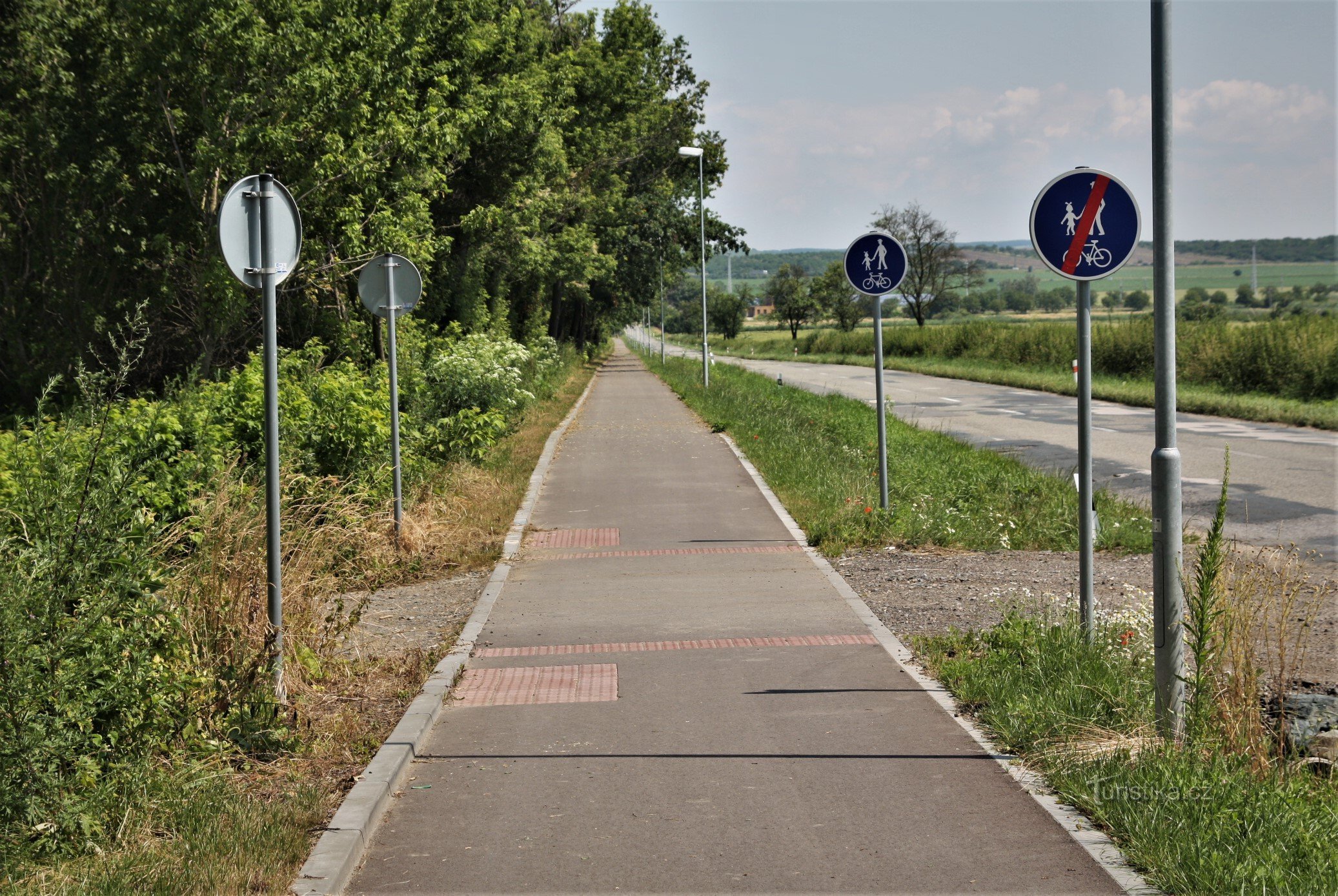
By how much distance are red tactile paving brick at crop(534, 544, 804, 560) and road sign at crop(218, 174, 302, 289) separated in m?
5.45

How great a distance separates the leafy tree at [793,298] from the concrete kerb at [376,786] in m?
97.2

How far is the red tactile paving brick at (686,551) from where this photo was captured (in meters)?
11.3

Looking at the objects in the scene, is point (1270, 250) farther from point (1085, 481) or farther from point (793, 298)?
point (1085, 481)

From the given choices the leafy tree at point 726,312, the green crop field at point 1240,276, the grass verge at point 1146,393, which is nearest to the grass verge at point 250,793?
the grass verge at point 1146,393

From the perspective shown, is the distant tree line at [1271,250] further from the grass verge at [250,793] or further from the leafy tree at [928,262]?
the grass verge at [250,793]

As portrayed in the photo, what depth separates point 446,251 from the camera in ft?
86.6

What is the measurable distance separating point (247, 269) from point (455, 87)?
61.4ft

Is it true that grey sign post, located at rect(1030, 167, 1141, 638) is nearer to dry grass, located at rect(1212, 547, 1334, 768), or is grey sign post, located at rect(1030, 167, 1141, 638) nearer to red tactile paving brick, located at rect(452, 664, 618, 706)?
dry grass, located at rect(1212, 547, 1334, 768)

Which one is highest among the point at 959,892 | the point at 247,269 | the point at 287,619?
the point at 247,269

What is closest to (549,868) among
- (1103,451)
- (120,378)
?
(120,378)

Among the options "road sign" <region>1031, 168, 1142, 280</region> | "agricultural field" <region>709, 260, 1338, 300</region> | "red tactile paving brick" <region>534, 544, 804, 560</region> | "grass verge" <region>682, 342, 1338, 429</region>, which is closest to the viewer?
"road sign" <region>1031, 168, 1142, 280</region>

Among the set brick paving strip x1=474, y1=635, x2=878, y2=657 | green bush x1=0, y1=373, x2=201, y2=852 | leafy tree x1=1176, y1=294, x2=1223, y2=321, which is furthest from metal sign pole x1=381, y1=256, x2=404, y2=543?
leafy tree x1=1176, y1=294, x2=1223, y2=321

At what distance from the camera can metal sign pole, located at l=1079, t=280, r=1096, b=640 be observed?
6.80 m

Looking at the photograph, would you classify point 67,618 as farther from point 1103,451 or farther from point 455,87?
point 455,87
